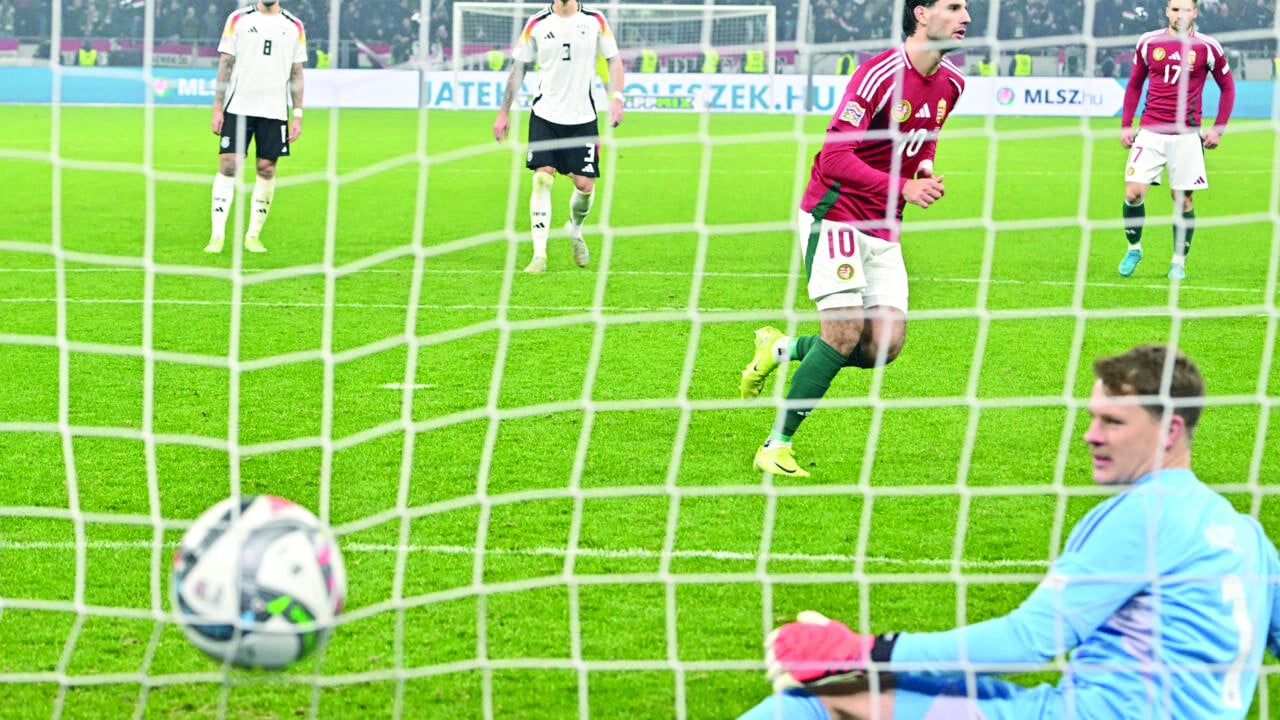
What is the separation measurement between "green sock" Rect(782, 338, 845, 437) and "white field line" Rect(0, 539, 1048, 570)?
938 millimetres

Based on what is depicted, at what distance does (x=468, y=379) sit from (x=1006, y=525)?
10.0 feet

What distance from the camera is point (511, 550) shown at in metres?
4.89

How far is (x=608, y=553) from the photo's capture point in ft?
15.9

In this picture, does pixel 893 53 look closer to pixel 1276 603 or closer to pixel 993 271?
pixel 1276 603

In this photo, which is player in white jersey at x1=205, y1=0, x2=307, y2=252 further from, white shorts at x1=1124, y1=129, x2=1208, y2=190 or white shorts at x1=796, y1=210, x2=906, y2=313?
white shorts at x1=796, y1=210, x2=906, y2=313

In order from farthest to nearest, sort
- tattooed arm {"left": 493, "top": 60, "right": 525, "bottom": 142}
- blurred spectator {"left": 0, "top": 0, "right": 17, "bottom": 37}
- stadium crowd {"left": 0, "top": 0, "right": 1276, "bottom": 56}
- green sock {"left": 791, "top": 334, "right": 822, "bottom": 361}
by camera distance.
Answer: blurred spectator {"left": 0, "top": 0, "right": 17, "bottom": 37}
stadium crowd {"left": 0, "top": 0, "right": 1276, "bottom": 56}
tattooed arm {"left": 493, "top": 60, "right": 525, "bottom": 142}
green sock {"left": 791, "top": 334, "right": 822, "bottom": 361}

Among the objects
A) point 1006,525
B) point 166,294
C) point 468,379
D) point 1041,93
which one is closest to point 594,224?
point 166,294

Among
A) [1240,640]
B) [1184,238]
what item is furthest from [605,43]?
[1240,640]

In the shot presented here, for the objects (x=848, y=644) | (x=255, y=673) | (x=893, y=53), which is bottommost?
(x=255, y=673)

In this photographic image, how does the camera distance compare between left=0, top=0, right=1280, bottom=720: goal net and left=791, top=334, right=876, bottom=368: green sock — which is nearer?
left=0, top=0, right=1280, bottom=720: goal net

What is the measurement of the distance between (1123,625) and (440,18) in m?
25.8

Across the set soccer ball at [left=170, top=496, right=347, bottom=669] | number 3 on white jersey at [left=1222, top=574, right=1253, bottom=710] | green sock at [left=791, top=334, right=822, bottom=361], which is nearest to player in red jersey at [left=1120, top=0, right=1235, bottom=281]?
green sock at [left=791, top=334, right=822, bottom=361]

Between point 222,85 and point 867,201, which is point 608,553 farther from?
point 222,85

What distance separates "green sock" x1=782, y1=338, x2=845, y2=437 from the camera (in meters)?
5.67
